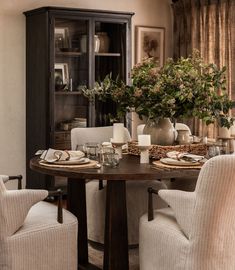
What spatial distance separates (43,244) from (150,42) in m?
3.73

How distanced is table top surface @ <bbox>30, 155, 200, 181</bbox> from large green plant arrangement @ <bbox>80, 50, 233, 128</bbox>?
477 millimetres

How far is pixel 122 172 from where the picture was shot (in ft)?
10.5

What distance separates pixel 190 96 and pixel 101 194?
0.99m

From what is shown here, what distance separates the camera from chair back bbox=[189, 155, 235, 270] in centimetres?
285

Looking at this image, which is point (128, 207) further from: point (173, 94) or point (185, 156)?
point (173, 94)

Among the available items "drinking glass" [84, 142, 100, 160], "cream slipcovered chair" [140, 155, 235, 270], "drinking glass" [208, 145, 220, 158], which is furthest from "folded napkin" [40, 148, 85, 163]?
"drinking glass" [208, 145, 220, 158]

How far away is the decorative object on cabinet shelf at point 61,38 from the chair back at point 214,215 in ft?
9.57

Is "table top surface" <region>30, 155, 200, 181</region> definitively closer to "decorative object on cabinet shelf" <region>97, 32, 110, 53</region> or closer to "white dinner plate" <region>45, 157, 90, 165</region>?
"white dinner plate" <region>45, 157, 90, 165</region>

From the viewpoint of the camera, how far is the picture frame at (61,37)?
17.8 feet

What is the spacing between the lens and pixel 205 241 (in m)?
2.94

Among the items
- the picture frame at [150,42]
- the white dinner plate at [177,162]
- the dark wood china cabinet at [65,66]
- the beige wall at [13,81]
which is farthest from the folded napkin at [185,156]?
the picture frame at [150,42]

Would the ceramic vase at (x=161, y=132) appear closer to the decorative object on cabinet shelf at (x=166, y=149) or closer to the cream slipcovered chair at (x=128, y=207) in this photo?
the decorative object on cabinet shelf at (x=166, y=149)

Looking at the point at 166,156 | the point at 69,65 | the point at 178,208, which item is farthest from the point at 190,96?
the point at 69,65

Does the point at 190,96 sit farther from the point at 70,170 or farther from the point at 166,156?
the point at 70,170
